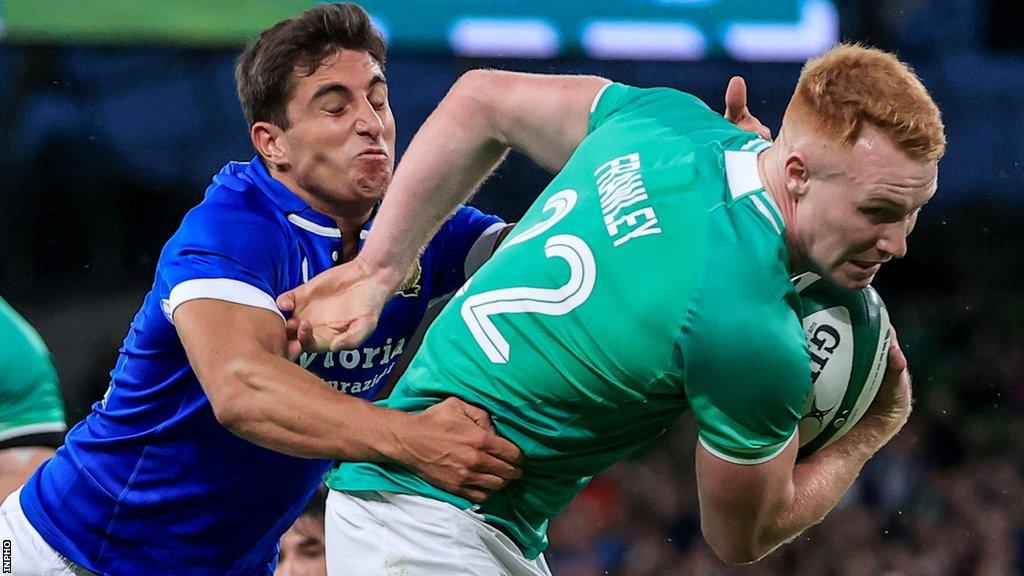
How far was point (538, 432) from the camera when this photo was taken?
2.42 meters

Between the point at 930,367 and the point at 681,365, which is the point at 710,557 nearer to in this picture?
the point at 930,367

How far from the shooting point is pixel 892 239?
2361 mm

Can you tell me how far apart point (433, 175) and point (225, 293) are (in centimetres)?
47

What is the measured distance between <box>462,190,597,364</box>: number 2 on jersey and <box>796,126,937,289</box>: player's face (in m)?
0.37

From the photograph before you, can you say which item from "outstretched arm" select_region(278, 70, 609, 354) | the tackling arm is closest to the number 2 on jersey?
the tackling arm

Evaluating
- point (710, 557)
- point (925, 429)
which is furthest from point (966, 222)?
point (710, 557)

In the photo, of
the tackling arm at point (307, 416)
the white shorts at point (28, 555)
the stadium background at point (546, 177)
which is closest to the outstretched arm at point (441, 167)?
the tackling arm at point (307, 416)

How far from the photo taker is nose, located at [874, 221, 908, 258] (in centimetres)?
235

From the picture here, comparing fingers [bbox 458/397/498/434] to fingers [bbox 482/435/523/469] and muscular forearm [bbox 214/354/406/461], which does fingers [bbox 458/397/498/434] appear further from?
muscular forearm [bbox 214/354/406/461]

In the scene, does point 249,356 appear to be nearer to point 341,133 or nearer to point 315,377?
point 315,377

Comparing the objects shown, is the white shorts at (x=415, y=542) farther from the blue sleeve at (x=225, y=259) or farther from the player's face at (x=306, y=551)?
the player's face at (x=306, y=551)

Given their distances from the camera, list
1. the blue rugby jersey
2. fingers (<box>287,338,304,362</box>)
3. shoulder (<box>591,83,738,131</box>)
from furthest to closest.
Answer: the blue rugby jersey → fingers (<box>287,338,304,362</box>) → shoulder (<box>591,83,738,131</box>)

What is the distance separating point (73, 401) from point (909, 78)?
4659 mm

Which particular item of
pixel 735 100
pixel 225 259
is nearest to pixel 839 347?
pixel 735 100
